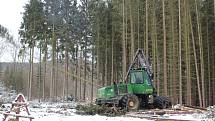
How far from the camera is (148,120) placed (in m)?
16.5

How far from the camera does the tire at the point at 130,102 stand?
2341 centimetres

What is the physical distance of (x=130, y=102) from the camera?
77.0 feet

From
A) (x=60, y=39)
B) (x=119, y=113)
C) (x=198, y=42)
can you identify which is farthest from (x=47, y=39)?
(x=119, y=113)

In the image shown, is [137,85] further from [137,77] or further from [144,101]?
[144,101]

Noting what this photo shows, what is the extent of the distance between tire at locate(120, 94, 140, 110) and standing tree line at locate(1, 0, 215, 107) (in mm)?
8931

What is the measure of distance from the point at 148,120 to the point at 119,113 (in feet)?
14.5

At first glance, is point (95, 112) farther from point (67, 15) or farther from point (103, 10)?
point (67, 15)

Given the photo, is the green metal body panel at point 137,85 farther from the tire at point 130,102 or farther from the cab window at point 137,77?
the tire at point 130,102

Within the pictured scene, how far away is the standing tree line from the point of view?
35844 mm

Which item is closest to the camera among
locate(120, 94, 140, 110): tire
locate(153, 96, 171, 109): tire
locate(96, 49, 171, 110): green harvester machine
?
locate(120, 94, 140, 110): tire

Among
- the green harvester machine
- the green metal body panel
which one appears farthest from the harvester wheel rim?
the green metal body panel

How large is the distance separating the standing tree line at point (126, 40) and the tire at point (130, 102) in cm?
893

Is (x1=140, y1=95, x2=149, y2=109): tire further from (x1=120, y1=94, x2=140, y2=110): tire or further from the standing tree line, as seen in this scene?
the standing tree line

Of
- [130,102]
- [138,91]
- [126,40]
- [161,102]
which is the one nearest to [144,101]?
[138,91]
